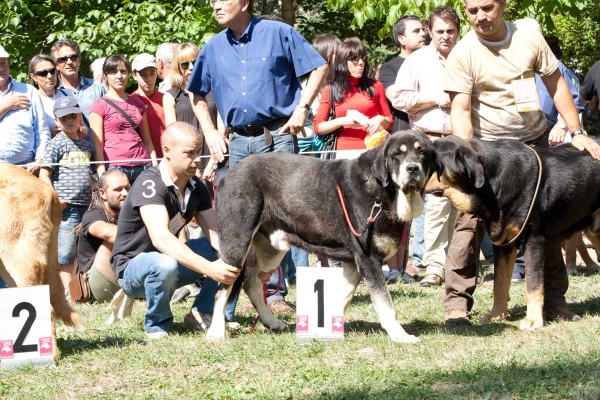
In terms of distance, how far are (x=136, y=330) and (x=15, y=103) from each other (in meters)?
3.07

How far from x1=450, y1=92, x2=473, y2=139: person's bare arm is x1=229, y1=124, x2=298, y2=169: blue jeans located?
1.32 m

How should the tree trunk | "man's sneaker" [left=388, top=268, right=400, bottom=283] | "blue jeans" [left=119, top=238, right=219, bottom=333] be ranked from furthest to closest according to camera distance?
the tree trunk
"man's sneaker" [left=388, top=268, right=400, bottom=283]
"blue jeans" [left=119, top=238, right=219, bottom=333]

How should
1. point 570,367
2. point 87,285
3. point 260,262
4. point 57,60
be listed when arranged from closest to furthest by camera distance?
point 570,367 < point 260,262 < point 87,285 < point 57,60

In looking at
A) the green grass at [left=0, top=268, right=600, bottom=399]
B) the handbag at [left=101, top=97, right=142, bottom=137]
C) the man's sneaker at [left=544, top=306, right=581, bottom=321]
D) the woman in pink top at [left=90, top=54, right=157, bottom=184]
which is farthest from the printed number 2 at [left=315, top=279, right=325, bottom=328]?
the handbag at [left=101, top=97, right=142, bottom=137]

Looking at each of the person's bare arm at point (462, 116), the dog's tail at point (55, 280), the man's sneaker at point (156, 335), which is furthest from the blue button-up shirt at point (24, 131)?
the person's bare arm at point (462, 116)

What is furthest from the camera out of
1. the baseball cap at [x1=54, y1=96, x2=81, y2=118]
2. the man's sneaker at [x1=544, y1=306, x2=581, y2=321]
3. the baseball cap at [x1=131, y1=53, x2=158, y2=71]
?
the baseball cap at [x1=131, y1=53, x2=158, y2=71]

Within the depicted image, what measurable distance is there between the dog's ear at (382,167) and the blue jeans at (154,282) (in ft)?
5.36

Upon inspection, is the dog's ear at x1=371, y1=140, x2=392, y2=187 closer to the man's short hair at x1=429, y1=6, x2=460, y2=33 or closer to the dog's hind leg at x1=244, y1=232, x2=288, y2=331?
the dog's hind leg at x1=244, y1=232, x2=288, y2=331

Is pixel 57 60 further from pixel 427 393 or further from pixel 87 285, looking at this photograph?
pixel 427 393

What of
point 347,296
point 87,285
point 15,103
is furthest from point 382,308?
point 15,103

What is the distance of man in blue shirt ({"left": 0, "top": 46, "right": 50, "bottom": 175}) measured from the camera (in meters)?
8.15

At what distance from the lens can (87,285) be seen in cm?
814

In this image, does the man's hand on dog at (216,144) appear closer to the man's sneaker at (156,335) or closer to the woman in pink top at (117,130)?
the man's sneaker at (156,335)

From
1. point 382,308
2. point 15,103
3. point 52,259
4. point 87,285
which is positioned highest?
point 15,103
